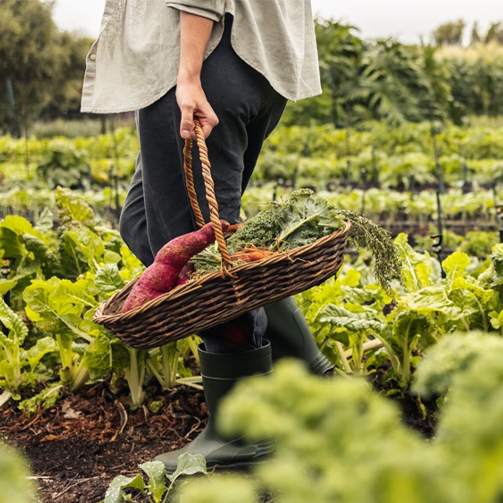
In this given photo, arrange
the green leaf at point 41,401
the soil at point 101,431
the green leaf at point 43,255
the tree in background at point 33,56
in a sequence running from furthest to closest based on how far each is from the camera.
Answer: the tree in background at point 33,56, the green leaf at point 43,255, the green leaf at point 41,401, the soil at point 101,431

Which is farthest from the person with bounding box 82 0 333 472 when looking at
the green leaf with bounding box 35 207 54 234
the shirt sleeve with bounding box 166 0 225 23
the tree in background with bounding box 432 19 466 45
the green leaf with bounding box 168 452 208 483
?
the tree in background with bounding box 432 19 466 45

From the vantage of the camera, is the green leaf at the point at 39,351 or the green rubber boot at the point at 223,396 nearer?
the green rubber boot at the point at 223,396

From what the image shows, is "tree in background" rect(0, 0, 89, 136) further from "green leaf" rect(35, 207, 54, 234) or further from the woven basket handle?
the woven basket handle

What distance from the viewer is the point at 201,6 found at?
1.89 m

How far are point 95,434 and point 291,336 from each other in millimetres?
837

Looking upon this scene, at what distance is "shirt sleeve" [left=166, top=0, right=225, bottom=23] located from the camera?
Result: 1884mm

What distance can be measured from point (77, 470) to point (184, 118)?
124cm

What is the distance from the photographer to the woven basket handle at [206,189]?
1.77 meters

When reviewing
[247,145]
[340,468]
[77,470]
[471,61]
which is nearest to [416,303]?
[247,145]

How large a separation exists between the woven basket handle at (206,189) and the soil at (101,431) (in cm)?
90

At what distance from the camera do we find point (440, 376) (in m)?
0.70

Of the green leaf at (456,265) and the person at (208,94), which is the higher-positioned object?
the person at (208,94)

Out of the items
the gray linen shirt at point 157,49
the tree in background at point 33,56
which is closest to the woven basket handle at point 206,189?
the gray linen shirt at point 157,49

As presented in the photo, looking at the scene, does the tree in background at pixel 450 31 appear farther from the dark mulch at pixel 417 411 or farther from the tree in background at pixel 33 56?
the dark mulch at pixel 417 411
